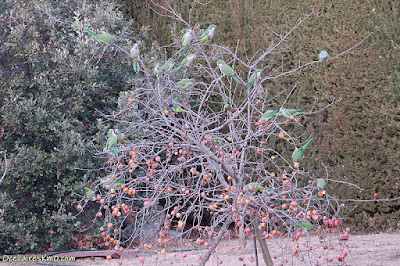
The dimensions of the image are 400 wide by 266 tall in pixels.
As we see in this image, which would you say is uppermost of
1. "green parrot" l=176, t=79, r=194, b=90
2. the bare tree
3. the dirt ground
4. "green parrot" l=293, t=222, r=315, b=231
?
"green parrot" l=176, t=79, r=194, b=90

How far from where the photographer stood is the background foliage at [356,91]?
376 cm

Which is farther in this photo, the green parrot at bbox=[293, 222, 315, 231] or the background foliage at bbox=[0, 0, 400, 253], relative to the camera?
the background foliage at bbox=[0, 0, 400, 253]

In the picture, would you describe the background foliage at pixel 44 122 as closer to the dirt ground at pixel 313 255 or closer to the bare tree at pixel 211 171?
the dirt ground at pixel 313 255

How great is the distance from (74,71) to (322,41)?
8.37 ft

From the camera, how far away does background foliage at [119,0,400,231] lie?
3764 millimetres

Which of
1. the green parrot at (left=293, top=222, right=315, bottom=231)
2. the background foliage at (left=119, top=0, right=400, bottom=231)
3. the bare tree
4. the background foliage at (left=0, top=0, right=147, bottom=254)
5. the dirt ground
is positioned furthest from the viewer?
the background foliage at (left=0, top=0, right=147, bottom=254)

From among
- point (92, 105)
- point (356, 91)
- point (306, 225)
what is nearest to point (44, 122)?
point (92, 105)

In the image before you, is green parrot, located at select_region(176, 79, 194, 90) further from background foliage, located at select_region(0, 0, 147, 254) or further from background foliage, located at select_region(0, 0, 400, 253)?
background foliage, located at select_region(0, 0, 147, 254)

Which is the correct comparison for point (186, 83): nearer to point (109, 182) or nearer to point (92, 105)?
point (109, 182)

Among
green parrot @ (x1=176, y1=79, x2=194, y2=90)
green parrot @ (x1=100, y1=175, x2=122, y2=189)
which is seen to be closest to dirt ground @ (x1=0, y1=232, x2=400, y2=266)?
green parrot @ (x1=100, y1=175, x2=122, y2=189)

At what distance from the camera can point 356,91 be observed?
12.8 feet

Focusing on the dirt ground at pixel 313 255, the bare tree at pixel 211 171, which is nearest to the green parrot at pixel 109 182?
the bare tree at pixel 211 171

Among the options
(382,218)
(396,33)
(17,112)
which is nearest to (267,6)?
(396,33)

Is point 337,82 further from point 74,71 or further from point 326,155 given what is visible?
point 74,71
